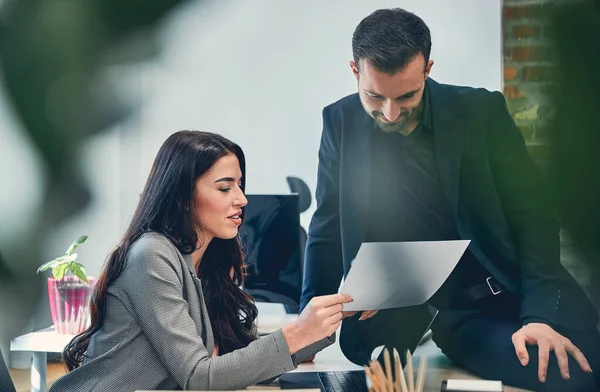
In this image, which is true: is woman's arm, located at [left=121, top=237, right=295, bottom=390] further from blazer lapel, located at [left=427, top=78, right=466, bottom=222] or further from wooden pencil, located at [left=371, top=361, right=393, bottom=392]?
blazer lapel, located at [left=427, top=78, right=466, bottom=222]

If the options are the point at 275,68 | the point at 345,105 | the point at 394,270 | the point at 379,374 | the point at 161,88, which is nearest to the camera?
the point at 379,374

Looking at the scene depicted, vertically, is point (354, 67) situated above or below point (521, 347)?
above

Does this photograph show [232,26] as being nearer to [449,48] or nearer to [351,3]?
[351,3]

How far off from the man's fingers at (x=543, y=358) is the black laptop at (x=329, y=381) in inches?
21.9

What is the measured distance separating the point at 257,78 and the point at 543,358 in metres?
1.40

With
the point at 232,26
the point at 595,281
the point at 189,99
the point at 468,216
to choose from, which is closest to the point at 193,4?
the point at 232,26

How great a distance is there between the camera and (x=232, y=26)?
2848 mm

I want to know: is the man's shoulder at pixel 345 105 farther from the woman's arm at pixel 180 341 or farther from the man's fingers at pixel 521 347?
the woman's arm at pixel 180 341

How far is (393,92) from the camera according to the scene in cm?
250

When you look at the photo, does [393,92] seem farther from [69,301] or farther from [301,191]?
[69,301]

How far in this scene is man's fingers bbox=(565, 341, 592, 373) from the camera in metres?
2.24

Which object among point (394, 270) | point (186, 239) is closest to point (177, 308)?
point (186, 239)

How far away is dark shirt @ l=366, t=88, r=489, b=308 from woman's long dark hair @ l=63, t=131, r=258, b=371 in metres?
0.59

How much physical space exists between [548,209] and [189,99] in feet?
4.48
